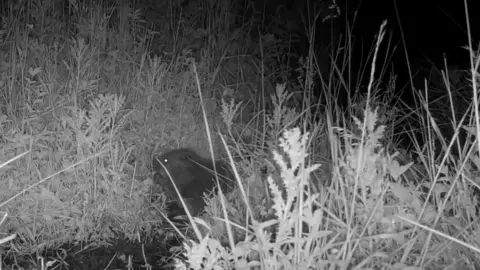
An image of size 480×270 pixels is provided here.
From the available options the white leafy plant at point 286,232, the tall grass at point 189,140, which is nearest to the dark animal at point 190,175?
the tall grass at point 189,140

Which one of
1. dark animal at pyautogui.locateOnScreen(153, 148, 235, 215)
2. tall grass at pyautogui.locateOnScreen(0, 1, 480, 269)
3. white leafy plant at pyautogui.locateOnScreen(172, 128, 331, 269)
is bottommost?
dark animal at pyautogui.locateOnScreen(153, 148, 235, 215)

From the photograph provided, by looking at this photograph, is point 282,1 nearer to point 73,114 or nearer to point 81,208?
point 73,114

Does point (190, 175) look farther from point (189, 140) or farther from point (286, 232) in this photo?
point (286, 232)

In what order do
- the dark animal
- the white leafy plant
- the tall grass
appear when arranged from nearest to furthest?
the white leafy plant < the tall grass < the dark animal

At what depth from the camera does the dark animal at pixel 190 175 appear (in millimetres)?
3119

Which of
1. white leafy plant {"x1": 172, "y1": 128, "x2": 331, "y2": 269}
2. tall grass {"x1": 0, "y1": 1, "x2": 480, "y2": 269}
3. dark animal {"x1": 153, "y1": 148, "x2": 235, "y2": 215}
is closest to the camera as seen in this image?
white leafy plant {"x1": 172, "y1": 128, "x2": 331, "y2": 269}

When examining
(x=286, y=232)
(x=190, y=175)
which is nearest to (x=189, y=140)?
(x=190, y=175)

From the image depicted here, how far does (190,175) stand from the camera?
10.5 feet

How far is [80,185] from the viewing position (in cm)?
312

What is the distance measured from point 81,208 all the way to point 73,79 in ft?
2.52

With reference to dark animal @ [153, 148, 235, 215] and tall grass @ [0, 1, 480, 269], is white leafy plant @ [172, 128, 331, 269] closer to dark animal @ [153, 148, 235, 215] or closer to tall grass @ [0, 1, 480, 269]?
tall grass @ [0, 1, 480, 269]

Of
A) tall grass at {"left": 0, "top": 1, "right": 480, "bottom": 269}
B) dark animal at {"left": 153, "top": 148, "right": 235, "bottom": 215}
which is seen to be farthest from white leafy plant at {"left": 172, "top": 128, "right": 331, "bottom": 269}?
dark animal at {"left": 153, "top": 148, "right": 235, "bottom": 215}

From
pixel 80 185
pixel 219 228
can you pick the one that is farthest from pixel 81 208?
pixel 219 228

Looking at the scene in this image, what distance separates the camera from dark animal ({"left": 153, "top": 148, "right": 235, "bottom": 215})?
10.2ft
